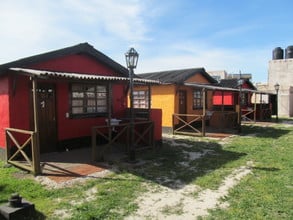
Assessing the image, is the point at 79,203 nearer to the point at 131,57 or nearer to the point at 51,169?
the point at 51,169

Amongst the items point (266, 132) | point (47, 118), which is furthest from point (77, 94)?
point (266, 132)

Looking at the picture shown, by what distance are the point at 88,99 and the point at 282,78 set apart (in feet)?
85.1

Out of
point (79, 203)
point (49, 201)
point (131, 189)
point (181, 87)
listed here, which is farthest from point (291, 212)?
point (181, 87)

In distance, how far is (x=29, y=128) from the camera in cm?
757

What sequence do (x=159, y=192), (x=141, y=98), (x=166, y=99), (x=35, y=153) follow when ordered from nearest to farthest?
1. (x=159, y=192)
2. (x=35, y=153)
3. (x=166, y=99)
4. (x=141, y=98)

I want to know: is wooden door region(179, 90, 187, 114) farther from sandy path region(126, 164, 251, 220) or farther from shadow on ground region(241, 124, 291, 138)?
sandy path region(126, 164, 251, 220)

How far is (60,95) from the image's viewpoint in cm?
833

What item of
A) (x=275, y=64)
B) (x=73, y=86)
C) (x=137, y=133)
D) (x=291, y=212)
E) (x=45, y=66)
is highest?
(x=275, y=64)

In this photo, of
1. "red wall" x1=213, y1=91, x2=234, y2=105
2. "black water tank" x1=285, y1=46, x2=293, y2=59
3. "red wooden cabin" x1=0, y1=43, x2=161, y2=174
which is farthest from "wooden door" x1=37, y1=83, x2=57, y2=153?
"black water tank" x1=285, y1=46, x2=293, y2=59

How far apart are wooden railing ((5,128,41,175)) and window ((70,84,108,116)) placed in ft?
6.36

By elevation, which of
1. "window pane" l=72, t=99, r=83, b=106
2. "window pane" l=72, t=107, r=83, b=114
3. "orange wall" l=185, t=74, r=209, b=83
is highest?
"orange wall" l=185, t=74, r=209, b=83

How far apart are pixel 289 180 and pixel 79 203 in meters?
4.31

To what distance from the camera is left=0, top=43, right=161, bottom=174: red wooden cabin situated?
7.12 metres

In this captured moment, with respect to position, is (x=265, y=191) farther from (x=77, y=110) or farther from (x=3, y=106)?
(x=3, y=106)
